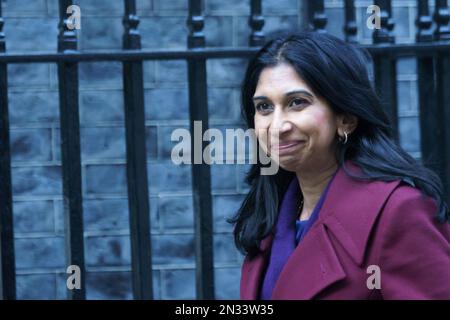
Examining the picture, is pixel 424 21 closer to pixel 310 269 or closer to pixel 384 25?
pixel 384 25

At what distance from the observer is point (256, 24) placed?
3498 mm

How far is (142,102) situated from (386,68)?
93 cm

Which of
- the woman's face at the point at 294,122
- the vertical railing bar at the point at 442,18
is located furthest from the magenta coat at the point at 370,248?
the vertical railing bar at the point at 442,18

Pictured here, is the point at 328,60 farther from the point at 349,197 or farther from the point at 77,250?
the point at 77,250

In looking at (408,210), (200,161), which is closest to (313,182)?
(408,210)

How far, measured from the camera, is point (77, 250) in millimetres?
3498

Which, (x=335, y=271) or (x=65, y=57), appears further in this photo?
(x=65, y=57)

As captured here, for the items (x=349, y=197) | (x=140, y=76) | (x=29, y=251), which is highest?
(x=140, y=76)

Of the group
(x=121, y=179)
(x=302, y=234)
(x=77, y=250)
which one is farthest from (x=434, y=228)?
(x=121, y=179)

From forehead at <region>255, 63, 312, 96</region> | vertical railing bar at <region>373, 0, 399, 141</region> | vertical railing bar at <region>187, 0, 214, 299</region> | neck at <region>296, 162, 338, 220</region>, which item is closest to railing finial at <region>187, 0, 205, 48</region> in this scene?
vertical railing bar at <region>187, 0, 214, 299</region>

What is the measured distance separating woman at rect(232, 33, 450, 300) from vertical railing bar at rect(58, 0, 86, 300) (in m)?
0.83
